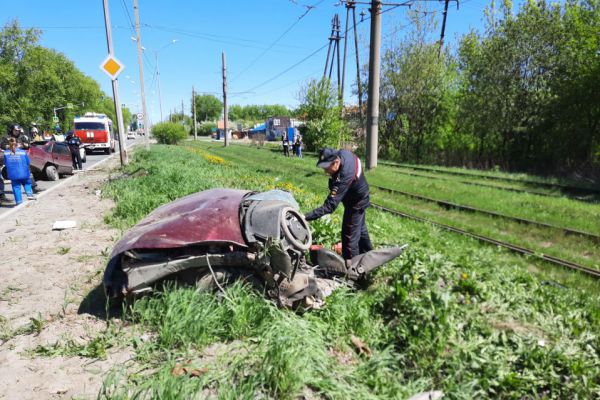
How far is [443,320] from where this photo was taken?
312 cm

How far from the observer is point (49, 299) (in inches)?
159

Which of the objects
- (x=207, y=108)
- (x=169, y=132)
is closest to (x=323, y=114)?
(x=169, y=132)

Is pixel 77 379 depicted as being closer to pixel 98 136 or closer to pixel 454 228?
pixel 454 228

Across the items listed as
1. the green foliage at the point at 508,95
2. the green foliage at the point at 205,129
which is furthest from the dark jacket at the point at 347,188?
the green foliage at the point at 205,129

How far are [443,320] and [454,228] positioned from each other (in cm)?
441

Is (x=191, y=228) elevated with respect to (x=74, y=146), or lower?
lower

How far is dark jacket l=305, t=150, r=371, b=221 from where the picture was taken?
4.29m

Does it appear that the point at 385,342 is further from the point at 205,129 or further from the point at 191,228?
the point at 205,129

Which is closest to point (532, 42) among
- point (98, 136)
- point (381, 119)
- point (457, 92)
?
point (457, 92)

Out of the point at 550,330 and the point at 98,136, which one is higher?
the point at 98,136

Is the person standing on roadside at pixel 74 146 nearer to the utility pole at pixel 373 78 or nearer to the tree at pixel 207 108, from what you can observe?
the utility pole at pixel 373 78

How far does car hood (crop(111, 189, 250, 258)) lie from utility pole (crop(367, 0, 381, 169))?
1244 cm

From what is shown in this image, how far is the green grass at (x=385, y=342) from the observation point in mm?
2578

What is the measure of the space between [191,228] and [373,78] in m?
13.3
